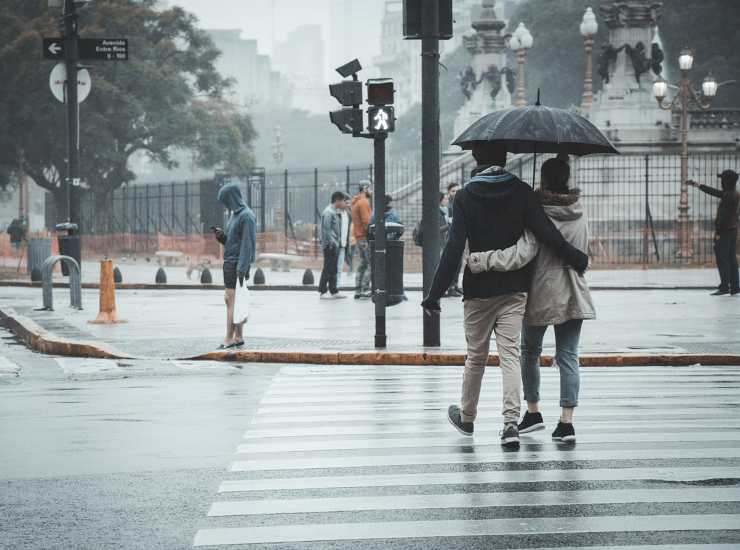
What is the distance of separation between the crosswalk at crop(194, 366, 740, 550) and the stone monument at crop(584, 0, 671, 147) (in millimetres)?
38099

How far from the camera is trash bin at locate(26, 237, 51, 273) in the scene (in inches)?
1173

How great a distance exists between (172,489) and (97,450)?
1402 millimetres

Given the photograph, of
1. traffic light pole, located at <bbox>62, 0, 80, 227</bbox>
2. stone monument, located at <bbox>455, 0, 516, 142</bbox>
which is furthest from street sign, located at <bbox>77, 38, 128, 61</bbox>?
stone monument, located at <bbox>455, 0, 516, 142</bbox>

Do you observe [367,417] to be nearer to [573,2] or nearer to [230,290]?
[230,290]

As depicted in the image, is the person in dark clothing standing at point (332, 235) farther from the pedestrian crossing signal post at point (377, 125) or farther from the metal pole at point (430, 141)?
the metal pole at point (430, 141)

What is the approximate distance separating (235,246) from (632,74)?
36545mm

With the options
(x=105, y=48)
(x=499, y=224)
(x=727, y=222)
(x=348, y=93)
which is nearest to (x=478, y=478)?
(x=499, y=224)

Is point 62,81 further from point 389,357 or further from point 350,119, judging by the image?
point 389,357

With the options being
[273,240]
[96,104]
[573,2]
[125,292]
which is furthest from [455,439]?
[573,2]

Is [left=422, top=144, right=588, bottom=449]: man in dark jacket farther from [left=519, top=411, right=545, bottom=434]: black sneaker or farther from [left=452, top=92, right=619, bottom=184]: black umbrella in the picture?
[left=519, top=411, right=545, bottom=434]: black sneaker

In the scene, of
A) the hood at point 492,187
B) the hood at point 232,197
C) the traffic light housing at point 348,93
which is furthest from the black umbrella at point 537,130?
the hood at point 232,197

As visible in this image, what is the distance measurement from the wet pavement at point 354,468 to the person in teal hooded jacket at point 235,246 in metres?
2.48

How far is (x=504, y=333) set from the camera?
8750mm

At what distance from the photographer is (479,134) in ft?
29.9
